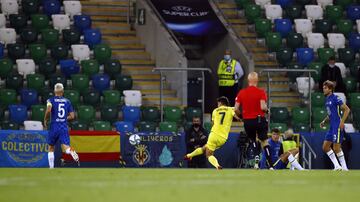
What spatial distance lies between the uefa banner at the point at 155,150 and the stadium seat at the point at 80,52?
4512 mm

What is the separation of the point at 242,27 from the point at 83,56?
5.75 m

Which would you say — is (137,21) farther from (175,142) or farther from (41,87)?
(175,142)

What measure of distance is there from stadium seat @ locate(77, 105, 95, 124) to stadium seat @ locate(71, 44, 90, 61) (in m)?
2.55

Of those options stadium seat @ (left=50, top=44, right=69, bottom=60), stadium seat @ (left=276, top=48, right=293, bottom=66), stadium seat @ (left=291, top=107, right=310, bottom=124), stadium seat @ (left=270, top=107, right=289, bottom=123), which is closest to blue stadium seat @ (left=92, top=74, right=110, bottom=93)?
stadium seat @ (left=50, top=44, right=69, bottom=60)

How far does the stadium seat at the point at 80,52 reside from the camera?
88.5 ft

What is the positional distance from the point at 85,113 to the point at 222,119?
5.93 meters

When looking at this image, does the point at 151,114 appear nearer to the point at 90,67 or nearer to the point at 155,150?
the point at 155,150

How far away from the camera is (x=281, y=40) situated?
95.9 ft

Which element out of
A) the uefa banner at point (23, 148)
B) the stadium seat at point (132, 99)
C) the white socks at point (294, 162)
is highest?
the stadium seat at point (132, 99)

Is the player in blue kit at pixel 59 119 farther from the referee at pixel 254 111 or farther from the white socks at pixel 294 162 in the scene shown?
the white socks at pixel 294 162

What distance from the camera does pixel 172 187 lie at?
35.5 feet

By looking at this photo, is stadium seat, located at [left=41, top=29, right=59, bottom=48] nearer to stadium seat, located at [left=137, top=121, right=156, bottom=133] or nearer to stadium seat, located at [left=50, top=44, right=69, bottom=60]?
stadium seat, located at [left=50, top=44, right=69, bottom=60]

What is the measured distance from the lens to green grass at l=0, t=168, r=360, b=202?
941cm

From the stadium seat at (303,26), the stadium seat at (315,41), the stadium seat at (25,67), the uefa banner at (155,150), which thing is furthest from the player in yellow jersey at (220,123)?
the stadium seat at (303,26)
